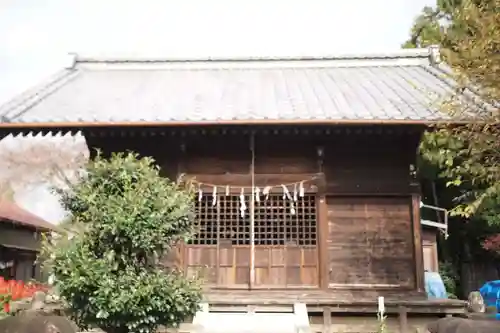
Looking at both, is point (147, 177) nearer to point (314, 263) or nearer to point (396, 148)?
point (314, 263)

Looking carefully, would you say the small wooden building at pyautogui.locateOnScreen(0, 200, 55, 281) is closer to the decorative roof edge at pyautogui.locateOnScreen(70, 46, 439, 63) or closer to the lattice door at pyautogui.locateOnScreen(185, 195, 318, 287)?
the decorative roof edge at pyautogui.locateOnScreen(70, 46, 439, 63)

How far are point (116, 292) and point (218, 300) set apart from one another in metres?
3.60

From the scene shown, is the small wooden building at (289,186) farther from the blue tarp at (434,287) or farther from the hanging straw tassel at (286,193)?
Result: the blue tarp at (434,287)

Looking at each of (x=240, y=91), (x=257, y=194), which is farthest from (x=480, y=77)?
(x=240, y=91)

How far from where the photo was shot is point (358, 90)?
1199cm

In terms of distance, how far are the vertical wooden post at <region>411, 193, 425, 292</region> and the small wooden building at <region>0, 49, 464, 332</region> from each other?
19mm

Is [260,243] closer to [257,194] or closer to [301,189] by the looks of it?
[257,194]

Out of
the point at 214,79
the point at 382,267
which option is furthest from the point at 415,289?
the point at 214,79

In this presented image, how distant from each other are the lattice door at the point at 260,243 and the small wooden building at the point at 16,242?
13338 mm

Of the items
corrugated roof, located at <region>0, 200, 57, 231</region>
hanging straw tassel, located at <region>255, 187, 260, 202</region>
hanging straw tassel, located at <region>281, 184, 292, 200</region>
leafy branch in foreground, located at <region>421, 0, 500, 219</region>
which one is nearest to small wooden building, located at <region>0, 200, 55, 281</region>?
corrugated roof, located at <region>0, 200, 57, 231</region>

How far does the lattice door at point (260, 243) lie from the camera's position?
10.1 meters

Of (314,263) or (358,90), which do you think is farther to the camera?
(358,90)

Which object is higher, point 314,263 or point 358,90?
point 358,90

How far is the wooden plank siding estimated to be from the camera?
33.2 ft
